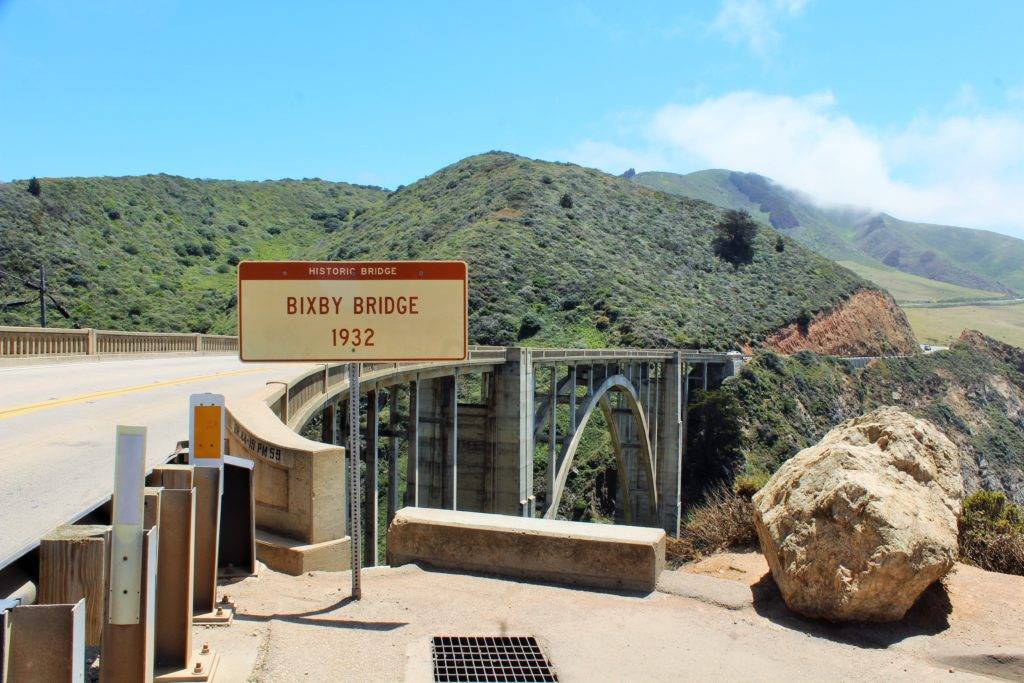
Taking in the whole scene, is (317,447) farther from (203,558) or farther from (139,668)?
(139,668)

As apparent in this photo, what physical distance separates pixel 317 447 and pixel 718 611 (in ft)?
11.2

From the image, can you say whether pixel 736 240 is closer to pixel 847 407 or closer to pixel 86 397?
pixel 847 407

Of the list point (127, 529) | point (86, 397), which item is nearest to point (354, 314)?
point (127, 529)

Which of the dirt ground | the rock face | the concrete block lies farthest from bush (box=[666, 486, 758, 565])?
the concrete block

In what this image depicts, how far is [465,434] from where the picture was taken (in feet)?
75.3

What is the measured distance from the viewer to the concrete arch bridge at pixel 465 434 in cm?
661

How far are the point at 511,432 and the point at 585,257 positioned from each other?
41.3m

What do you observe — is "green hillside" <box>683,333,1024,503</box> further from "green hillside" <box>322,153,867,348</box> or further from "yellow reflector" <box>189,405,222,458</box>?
"yellow reflector" <box>189,405,222,458</box>

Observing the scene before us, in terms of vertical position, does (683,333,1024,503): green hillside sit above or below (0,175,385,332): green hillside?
below

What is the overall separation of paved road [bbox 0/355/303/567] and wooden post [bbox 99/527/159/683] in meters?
0.54

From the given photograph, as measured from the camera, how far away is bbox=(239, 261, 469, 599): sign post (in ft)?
19.0

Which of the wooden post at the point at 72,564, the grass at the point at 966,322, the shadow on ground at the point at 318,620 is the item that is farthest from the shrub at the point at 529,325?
the grass at the point at 966,322

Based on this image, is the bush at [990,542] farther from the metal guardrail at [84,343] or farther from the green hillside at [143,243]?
the green hillside at [143,243]

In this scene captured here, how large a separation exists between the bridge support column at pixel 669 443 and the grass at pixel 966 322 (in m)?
76.4
